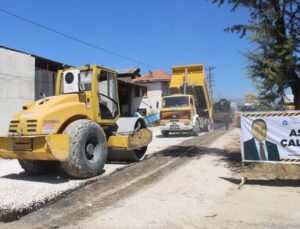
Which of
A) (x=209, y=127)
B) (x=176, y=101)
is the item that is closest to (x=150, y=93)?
(x=209, y=127)

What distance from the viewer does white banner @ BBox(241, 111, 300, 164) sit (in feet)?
31.3

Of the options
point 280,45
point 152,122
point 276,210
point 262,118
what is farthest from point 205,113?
point 276,210

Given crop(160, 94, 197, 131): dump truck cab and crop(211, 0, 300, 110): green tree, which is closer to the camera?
crop(211, 0, 300, 110): green tree

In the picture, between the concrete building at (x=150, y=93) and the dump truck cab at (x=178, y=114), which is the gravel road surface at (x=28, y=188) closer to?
the dump truck cab at (x=178, y=114)

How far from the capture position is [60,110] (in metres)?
10.1

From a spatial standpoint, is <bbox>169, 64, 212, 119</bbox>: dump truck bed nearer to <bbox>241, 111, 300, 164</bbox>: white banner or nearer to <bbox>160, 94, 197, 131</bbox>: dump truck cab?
<bbox>160, 94, 197, 131</bbox>: dump truck cab

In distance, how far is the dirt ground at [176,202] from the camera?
6.72 metres

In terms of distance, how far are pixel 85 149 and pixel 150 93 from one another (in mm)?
41448

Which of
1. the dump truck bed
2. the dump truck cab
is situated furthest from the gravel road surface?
the dump truck bed

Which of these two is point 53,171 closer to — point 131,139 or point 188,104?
point 131,139

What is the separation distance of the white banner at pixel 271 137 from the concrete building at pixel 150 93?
122 ft

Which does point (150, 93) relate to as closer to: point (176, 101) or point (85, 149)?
point (176, 101)

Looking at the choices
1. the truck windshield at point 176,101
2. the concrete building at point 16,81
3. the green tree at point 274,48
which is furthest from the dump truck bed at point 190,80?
the green tree at point 274,48

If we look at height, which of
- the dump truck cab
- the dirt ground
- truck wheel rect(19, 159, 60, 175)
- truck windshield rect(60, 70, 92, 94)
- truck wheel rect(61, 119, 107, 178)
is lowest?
the dirt ground
